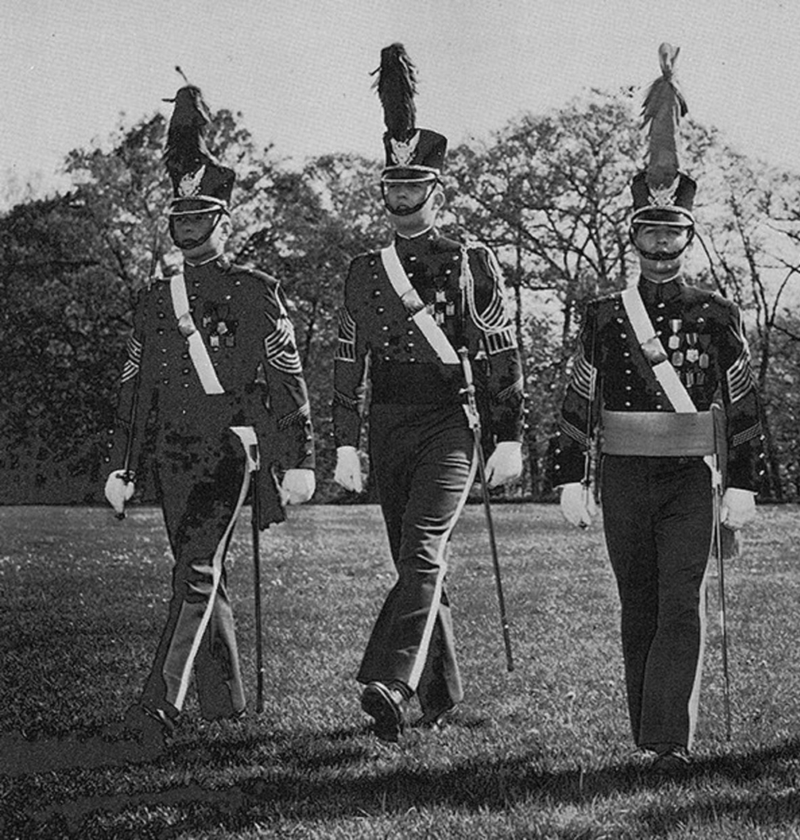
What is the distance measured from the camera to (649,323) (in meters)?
6.71

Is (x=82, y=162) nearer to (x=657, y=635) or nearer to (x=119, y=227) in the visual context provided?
(x=119, y=227)

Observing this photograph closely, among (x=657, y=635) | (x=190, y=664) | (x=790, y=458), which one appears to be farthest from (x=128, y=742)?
(x=790, y=458)

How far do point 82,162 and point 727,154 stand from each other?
15.2 metres

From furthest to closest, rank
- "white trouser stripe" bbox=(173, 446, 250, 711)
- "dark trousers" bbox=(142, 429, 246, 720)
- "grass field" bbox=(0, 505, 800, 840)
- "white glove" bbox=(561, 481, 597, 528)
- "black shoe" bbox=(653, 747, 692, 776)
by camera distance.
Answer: "dark trousers" bbox=(142, 429, 246, 720) < "white trouser stripe" bbox=(173, 446, 250, 711) < "white glove" bbox=(561, 481, 597, 528) < "black shoe" bbox=(653, 747, 692, 776) < "grass field" bbox=(0, 505, 800, 840)

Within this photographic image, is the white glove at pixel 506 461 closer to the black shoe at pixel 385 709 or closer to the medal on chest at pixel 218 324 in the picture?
the black shoe at pixel 385 709

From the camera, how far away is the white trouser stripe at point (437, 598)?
22.3ft

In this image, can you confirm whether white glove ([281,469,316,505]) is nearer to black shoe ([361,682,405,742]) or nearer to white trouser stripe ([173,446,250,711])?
white trouser stripe ([173,446,250,711])

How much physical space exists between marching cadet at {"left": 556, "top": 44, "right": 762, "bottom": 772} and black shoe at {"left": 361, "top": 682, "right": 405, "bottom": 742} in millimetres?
1037

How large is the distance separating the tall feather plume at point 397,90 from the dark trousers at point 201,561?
1.73 metres

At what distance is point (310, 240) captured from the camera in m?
31.5

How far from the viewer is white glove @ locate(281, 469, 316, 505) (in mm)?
7422

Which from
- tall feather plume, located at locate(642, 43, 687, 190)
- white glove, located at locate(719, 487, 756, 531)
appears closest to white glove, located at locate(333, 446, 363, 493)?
white glove, located at locate(719, 487, 756, 531)

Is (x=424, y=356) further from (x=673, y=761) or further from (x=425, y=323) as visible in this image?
(x=673, y=761)

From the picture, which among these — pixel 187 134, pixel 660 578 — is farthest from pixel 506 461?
pixel 187 134
